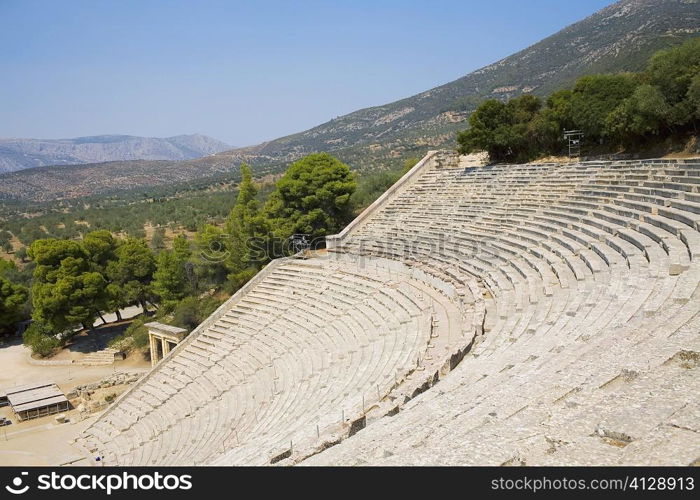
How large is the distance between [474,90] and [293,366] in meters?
89.2

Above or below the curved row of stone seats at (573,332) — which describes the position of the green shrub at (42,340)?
below

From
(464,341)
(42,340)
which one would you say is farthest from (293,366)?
(42,340)

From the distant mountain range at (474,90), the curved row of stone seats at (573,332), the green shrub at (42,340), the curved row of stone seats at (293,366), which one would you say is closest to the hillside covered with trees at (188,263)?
the green shrub at (42,340)

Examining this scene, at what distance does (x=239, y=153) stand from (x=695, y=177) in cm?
17488

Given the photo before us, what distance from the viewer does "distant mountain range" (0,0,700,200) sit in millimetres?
63125

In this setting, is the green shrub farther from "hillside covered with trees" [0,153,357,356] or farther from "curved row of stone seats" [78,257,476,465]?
"curved row of stone seats" [78,257,476,465]

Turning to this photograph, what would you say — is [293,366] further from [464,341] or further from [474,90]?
[474,90]

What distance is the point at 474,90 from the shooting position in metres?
94.8

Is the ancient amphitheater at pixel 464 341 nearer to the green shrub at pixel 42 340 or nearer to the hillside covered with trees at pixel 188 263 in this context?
the hillside covered with trees at pixel 188 263

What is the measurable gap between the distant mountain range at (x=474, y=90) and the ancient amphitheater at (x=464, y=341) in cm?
→ 3778

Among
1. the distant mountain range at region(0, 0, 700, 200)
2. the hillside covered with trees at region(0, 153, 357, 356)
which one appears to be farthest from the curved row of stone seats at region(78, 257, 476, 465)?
the distant mountain range at region(0, 0, 700, 200)

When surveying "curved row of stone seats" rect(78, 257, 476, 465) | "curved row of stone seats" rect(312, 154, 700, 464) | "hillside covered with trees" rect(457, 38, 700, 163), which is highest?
"hillside covered with trees" rect(457, 38, 700, 163)

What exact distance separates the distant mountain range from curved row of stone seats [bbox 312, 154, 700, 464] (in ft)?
126

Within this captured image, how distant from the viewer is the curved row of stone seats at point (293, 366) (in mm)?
9094
